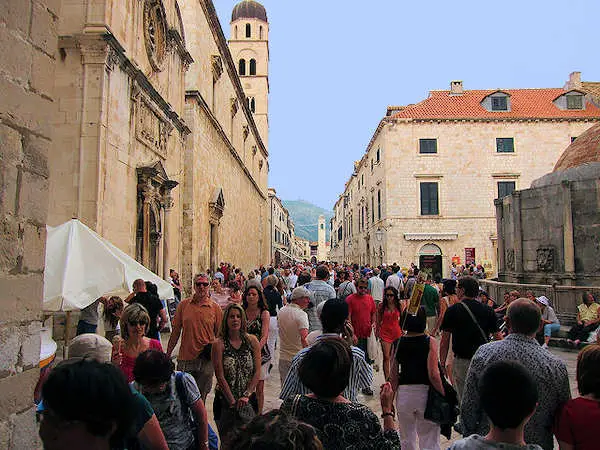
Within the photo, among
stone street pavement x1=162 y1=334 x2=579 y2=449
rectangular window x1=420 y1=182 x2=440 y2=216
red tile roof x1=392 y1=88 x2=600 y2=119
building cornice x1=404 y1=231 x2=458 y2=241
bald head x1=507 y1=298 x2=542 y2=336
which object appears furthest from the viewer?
red tile roof x1=392 y1=88 x2=600 y2=119

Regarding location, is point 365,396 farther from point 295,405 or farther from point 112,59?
point 112,59

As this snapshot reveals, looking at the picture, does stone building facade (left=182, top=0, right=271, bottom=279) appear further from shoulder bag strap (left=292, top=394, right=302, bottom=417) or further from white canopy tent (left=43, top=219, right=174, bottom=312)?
shoulder bag strap (left=292, top=394, right=302, bottom=417)

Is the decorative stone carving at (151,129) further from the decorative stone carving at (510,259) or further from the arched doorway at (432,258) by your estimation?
the arched doorway at (432,258)

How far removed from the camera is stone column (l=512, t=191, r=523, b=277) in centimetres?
1347

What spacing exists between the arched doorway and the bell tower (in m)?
27.3

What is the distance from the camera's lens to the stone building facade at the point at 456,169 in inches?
1254

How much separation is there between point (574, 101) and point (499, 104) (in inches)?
212

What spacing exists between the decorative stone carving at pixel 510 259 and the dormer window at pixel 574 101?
24740 millimetres

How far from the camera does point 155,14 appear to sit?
46.3 ft

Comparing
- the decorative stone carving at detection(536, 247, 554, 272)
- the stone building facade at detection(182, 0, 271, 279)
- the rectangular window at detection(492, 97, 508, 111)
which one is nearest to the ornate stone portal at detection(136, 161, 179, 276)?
the stone building facade at detection(182, 0, 271, 279)

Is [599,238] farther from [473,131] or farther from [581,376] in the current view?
[473,131]

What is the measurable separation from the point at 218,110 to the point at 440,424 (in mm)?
23746

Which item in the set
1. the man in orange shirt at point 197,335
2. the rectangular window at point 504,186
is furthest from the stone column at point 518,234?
the rectangular window at point 504,186

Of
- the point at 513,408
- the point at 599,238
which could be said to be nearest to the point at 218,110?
the point at 599,238
